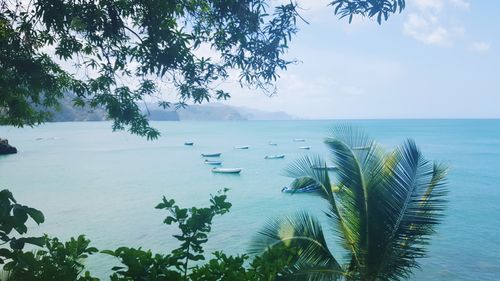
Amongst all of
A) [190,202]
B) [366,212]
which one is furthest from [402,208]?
[190,202]

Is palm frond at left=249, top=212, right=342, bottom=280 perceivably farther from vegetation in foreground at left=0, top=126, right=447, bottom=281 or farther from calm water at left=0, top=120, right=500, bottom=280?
calm water at left=0, top=120, right=500, bottom=280

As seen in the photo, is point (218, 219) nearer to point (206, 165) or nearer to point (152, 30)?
point (152, 30)

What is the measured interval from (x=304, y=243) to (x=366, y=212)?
1217 millimetres

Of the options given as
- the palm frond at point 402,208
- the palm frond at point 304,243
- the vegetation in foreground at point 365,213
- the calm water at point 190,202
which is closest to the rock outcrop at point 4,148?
the calm water at point 190,202

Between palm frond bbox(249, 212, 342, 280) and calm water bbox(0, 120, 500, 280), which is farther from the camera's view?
calm water bbox(0, 120, 500, 280)

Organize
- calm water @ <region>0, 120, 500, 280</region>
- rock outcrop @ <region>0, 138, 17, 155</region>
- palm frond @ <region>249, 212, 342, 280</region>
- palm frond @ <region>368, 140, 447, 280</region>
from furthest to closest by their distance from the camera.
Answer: rock outcrop @ <region>0, 138, 17, 155</region>, calm water @ <region>0, 120, 500, 280</region>, palm frond @ <region>249, 212, 342, 280</region>, palm frond @ <region>368, 140, 447, 280</region>

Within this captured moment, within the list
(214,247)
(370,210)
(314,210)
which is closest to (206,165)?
(314,210)

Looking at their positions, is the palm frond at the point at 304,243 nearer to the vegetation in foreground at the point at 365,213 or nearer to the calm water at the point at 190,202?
the vegetation in foreground at the point at 365,213

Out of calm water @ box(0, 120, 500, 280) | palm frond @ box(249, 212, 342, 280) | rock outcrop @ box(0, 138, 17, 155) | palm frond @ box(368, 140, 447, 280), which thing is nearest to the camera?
palm frond @ box(368, 140, 447, 280)

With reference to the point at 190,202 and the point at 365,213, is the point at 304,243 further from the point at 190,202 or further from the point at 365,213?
the point at 190,202

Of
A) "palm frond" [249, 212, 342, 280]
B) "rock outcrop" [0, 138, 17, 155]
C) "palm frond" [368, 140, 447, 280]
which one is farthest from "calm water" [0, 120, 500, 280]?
"palm frond" [368, 140, 447, 280]

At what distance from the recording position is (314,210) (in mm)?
24031

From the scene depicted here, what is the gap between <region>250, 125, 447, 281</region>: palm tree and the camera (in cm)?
632

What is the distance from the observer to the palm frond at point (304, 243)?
6.75 m
